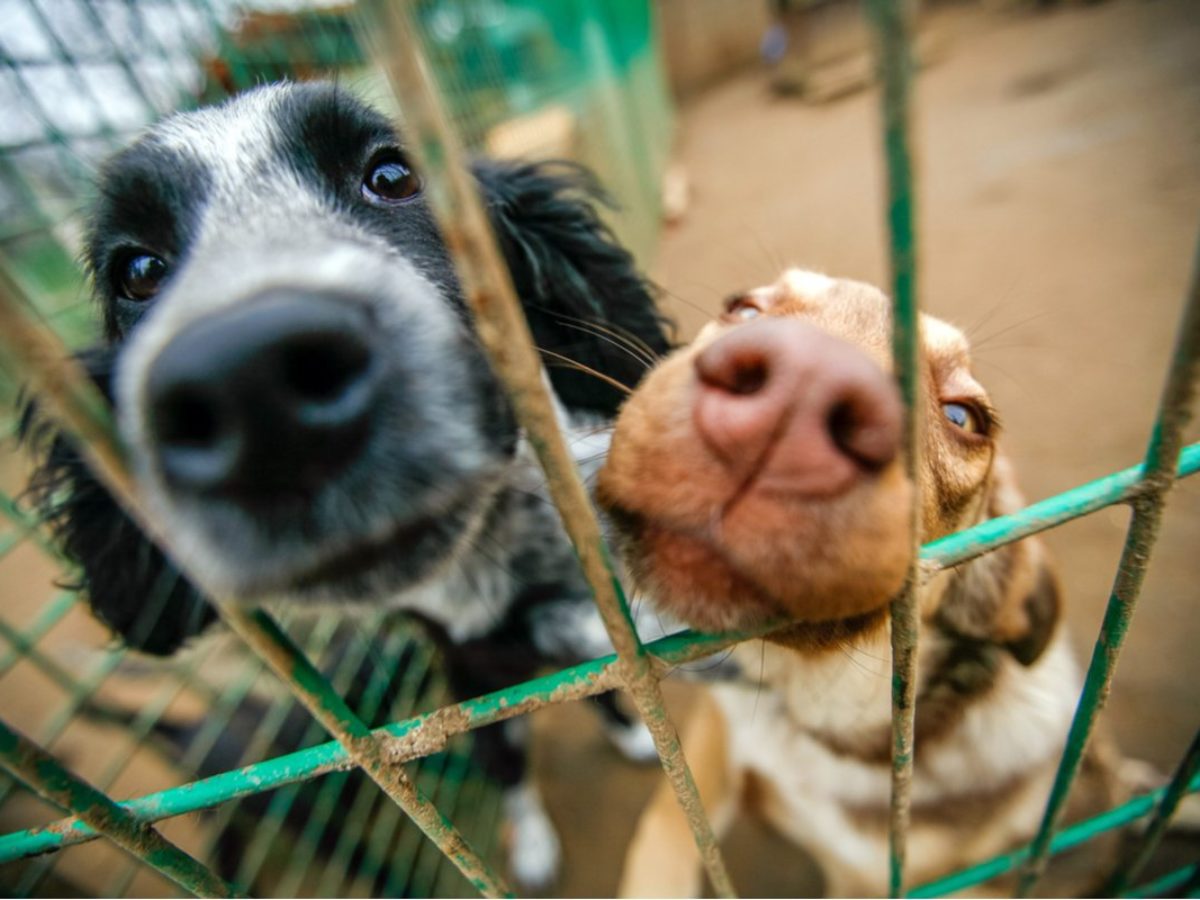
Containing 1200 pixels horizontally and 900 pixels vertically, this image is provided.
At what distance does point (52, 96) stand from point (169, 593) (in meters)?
1.45

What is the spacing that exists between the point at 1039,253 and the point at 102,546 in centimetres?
526

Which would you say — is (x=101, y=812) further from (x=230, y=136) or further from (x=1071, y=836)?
(x=1071, y=836)

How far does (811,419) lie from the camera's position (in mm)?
574

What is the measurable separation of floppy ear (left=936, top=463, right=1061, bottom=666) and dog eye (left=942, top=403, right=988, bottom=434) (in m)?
0.25

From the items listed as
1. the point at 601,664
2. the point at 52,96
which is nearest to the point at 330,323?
the point at 601,664

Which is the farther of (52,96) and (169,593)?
(52,96)

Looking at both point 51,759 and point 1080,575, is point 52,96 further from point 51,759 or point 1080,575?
point 1080,575

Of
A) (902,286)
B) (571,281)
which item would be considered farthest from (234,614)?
(571,281)

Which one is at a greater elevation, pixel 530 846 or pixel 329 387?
pixel 329 387

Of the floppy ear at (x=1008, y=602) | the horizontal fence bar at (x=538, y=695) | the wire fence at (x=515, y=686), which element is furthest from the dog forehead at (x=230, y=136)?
the floppy ear at (x=1008, y=602)

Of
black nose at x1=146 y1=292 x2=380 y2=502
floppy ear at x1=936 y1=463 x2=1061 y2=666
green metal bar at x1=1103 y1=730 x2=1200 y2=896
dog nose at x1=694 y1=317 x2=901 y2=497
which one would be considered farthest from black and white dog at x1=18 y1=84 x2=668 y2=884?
green metal bar at x1=1103 y1=730 x2=1200 y2=896

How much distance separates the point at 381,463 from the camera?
0.68 m

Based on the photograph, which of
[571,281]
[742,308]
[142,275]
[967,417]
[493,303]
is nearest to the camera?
[493,303]

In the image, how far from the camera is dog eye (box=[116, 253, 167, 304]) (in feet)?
4.17
